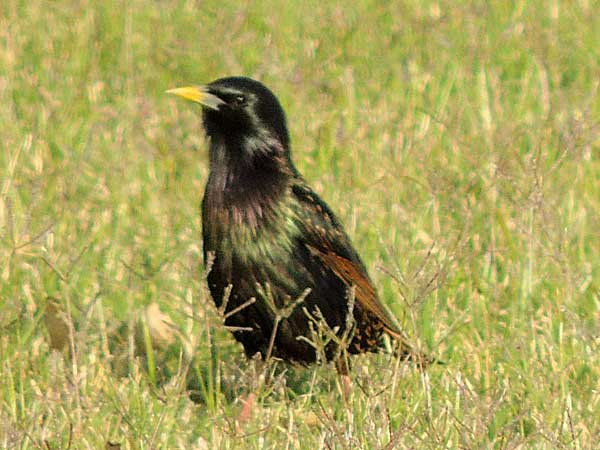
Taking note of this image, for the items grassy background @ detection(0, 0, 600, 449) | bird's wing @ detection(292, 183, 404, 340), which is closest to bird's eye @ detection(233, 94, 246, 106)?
bird's wing @ detection(292, 183, 404, 340)

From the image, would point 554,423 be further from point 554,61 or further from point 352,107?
point 554,61

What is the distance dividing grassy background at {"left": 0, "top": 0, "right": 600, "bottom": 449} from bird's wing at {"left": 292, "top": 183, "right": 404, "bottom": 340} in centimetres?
19

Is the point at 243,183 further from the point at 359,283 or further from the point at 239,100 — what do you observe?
the point at 359,283

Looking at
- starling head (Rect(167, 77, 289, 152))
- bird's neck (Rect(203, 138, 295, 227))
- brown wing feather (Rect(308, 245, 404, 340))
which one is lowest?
brown wing feather (Rect(308, 245, 404, 340))

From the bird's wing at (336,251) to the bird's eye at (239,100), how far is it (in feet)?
0.99

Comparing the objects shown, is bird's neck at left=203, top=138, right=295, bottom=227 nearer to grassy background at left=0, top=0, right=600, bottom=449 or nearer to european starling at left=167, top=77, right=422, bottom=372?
european starling at left=167, top=77, right=422, bottom=372

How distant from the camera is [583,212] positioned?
582 centimetres

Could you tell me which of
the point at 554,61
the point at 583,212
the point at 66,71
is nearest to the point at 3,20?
the point at 66,71

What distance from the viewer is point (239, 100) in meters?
4.50

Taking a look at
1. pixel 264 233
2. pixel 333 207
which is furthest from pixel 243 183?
pixel 333 207

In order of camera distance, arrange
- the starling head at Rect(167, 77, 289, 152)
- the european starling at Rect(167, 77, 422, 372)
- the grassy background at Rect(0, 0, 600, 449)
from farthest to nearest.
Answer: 1. the starling head at Rect(167, 77, 289, 152)
2. the european starling at Rect(167, 77, 422, 372)
3. the grassy background at Rect(0, 0, 600, 449)

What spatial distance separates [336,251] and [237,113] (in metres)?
0.53

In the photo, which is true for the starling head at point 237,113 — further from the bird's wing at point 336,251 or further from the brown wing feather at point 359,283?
the brown wing feather at point 359,283

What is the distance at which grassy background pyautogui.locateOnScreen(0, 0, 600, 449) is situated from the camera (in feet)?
13.4
